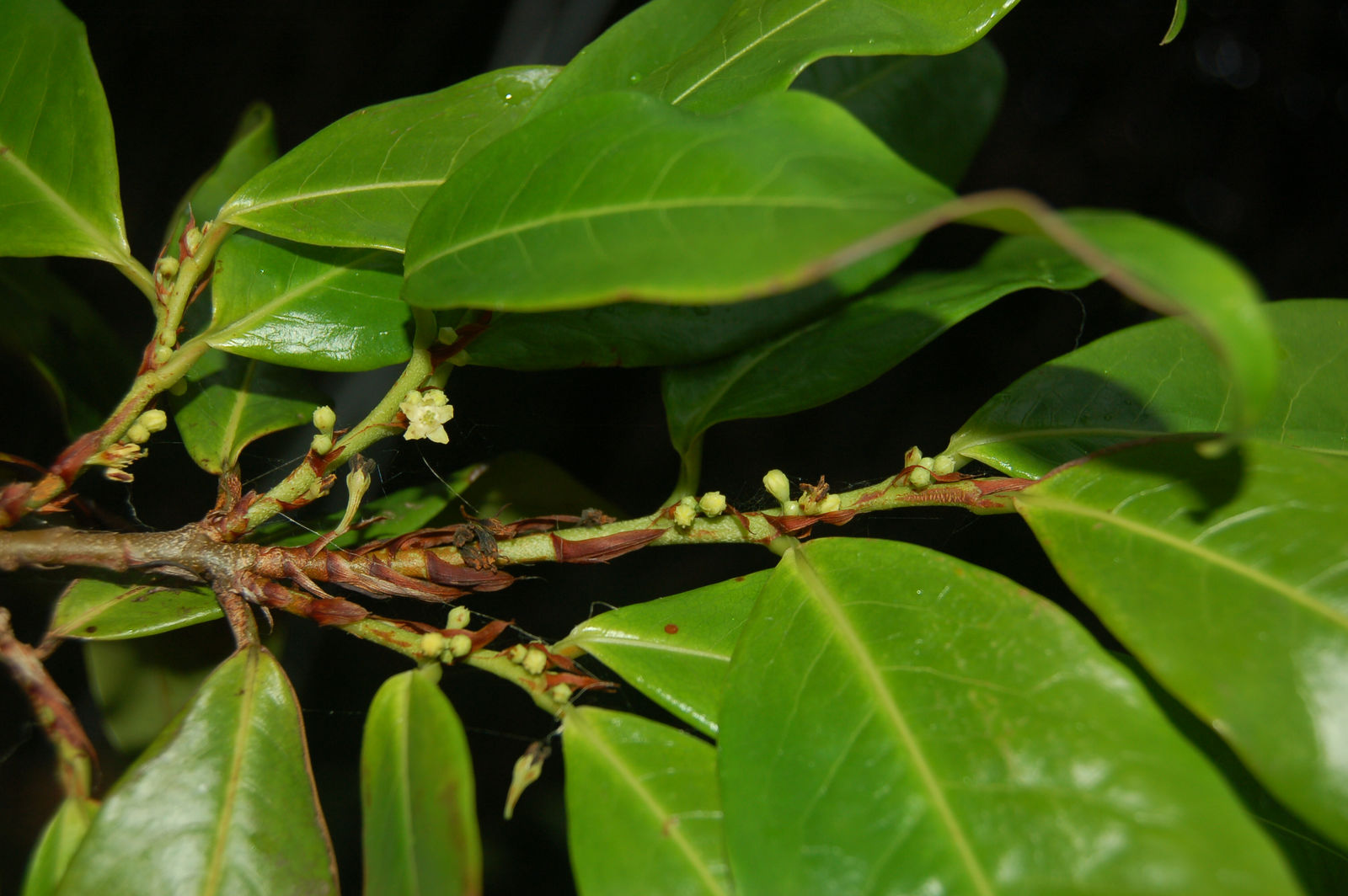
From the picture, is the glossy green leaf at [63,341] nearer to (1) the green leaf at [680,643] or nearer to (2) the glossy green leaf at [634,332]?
(2) the glossy green leaf at [634,332]

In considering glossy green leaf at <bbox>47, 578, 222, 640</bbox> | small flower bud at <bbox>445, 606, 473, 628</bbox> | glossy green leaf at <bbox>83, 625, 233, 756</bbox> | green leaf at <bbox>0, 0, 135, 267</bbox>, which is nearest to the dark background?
glossy green leaf at <bbox>83, 625, 233, 756</bbox>

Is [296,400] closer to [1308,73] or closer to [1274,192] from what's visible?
[1274,192]

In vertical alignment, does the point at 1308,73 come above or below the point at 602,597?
above

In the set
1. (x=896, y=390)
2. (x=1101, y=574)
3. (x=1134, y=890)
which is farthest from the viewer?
(x=896, y=390)

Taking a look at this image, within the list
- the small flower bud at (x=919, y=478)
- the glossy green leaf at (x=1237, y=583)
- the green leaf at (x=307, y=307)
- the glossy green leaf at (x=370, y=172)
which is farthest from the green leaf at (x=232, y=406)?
the glossy green leaf at (x=1237, y=583)

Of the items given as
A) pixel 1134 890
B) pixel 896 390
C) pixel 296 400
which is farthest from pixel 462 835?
pixel 896 390

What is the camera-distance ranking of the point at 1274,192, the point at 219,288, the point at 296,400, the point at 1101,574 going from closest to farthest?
the point at 1101,574 < the point at 219,288 < the point at 296,400 < the point at 1274,192

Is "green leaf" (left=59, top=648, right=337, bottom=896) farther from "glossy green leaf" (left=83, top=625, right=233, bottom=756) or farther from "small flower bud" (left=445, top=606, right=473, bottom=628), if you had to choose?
"glossy green leaf" (left=83, top=625, right=233, bottom=756)
